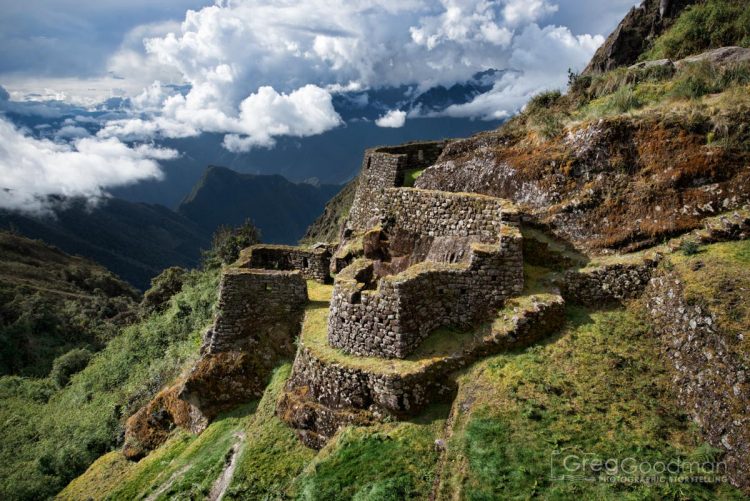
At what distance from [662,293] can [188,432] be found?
15050 millimetres

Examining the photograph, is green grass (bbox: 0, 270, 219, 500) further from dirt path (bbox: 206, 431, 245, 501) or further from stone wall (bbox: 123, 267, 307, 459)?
dirt path (bbox: 206, 431, 245, 501)

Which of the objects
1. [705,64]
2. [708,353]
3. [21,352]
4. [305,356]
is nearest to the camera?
[708,353]

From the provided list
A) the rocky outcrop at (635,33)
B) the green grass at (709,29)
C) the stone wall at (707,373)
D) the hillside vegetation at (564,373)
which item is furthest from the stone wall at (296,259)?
the rocky outcrop at (635,33)

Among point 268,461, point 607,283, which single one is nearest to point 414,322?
point 607,283

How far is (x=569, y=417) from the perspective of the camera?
383 inches

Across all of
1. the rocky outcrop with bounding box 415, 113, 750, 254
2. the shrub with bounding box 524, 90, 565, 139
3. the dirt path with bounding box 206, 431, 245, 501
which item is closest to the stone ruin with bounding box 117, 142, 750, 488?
the rocky outcrop with bounding box 415, 113, 750, 254

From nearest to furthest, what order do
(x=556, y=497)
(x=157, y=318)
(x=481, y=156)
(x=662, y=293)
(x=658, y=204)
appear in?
1. (x=556, y=497)
2. (x=662, y=293)
3. (x=658, y=204)
4. (x=481, y=156)
5. (x=157, y=318)

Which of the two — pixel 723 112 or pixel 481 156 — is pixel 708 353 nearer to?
pixel 723 112

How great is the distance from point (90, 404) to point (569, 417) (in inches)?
1054

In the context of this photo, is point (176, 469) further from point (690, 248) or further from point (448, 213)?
point (690, 248)

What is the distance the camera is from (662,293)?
11.2 meters

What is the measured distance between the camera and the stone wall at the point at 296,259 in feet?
66.5

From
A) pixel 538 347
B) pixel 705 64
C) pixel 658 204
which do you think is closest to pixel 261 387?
pixel 538 347

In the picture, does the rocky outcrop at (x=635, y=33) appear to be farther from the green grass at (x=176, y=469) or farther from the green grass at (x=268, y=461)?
the green grass at (x=176, y=469)
